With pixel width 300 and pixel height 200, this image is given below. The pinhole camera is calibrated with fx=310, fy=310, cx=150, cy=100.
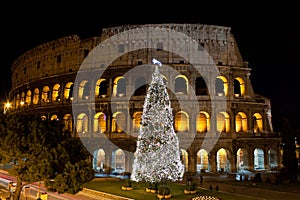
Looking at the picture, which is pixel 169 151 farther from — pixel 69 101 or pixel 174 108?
pixel 69 101

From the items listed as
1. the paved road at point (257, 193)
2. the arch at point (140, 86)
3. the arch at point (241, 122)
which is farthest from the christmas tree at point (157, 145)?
the arch at point (241, 122)

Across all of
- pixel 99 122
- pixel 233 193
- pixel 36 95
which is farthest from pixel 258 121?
pixel 36 95

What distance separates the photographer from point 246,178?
2767 centimetres

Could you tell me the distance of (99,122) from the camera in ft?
118

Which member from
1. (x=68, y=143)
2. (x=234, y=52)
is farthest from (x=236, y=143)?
(x=68, y=143)

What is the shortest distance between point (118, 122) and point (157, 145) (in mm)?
14713

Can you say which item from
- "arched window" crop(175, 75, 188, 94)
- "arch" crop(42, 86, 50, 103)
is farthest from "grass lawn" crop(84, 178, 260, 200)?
"arch" crop(42, 86, 50, 103)

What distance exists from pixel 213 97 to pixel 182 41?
6983 mm

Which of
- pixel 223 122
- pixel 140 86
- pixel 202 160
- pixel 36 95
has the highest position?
pixel 140 86

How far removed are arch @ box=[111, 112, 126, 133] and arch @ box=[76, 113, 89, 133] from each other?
11.6 ft

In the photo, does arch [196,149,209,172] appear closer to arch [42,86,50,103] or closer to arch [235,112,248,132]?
arch [235,112,248,132]

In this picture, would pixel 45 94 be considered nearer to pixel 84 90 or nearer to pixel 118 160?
pixel 84 90

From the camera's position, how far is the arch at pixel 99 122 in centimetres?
3506

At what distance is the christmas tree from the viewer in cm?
2036
